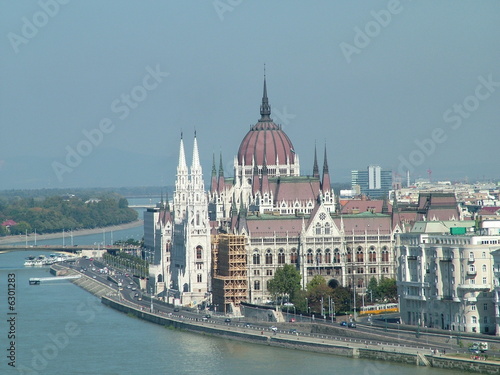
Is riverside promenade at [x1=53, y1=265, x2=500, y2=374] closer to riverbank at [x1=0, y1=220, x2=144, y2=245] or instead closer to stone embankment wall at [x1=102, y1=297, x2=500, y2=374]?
stone embankment wall at [x1=102, y1=297, x2=500, y2=374]

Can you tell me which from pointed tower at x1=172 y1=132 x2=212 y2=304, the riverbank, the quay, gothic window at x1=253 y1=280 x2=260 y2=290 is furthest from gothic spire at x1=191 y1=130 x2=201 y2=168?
the riverbank

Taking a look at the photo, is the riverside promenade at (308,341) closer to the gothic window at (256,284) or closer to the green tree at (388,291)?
the gothic window at (256,284)

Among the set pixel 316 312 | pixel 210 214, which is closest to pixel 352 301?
pixel 316 312

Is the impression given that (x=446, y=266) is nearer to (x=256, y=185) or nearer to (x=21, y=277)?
(x=256, y=185)

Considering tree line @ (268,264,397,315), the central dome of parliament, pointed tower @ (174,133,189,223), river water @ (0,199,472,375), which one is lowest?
river water @ (0,199,472,375)

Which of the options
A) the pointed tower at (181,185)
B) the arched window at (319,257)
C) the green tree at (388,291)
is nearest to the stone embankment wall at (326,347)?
the green tree at (388,291)

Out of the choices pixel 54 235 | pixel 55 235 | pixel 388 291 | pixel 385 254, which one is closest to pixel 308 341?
pixel 388 291
